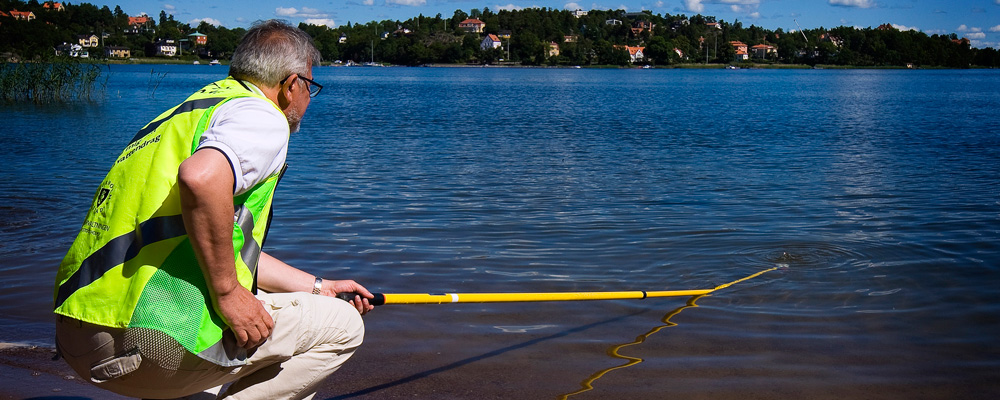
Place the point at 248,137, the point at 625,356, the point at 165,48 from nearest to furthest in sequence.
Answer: the point at 248,137 < the point at 625,356 < the point at 165,48


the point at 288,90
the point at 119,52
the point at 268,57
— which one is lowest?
the point at 288,90

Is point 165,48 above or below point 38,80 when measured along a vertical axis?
above

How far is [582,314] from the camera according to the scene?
6.09 metres

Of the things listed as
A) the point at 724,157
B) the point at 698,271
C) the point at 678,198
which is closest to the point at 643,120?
the point at 724,157

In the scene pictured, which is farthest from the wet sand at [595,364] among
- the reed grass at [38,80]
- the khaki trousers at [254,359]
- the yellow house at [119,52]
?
the yellow house at [119,52]

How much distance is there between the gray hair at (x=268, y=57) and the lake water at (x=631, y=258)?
2.08 meters

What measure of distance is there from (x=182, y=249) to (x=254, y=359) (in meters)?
0.53

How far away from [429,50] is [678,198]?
18212 cm

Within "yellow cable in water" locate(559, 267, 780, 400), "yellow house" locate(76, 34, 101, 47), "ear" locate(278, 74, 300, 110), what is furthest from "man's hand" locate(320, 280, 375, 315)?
"yellow house" locate(76, 34, 101, 47)

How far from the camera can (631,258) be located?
8148mm

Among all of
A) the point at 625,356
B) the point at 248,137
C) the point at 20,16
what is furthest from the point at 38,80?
the point at 20,16

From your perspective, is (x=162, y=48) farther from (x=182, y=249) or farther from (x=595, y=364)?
(x=182, y=249)

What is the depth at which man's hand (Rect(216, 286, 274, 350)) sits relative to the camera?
253cm

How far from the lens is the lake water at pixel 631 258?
16.3 feet
